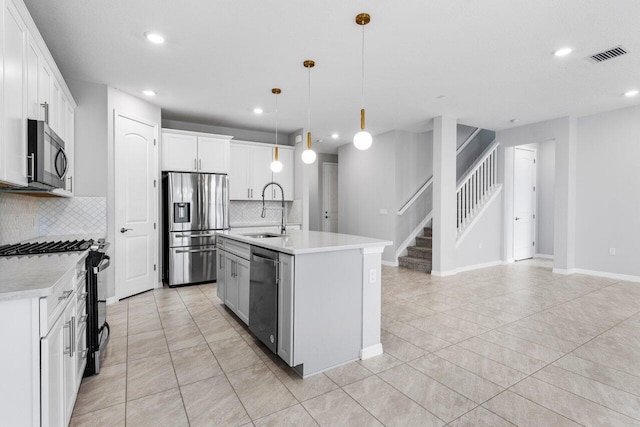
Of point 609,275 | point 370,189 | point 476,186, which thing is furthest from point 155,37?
point 609,275

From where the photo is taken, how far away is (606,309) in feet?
12.3

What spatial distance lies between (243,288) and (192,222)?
87.7 inches

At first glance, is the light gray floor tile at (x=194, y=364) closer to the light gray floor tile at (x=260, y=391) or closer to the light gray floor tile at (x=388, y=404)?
the light gray floor tile at (x=260, y=391)

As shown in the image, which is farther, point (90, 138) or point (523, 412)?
point (90, 138)

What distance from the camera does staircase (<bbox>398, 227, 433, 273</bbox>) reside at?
19.9 ft

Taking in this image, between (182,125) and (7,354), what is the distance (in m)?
5.25

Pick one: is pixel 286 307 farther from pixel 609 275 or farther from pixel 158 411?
pixel 609 275

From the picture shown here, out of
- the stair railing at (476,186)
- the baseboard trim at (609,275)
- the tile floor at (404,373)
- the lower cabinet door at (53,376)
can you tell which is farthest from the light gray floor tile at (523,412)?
the baseboard trim at (609,275)

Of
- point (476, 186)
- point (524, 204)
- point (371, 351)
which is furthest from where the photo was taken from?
point (524, 204)

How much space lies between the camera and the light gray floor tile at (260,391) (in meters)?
1.93

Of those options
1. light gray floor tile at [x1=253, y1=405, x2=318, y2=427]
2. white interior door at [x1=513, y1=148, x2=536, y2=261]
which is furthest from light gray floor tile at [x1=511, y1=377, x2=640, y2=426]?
white interior door at [x1=513, y1=148, x2=536, y2=261]

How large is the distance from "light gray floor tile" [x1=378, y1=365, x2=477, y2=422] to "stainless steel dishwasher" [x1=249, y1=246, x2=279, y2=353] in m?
0.90

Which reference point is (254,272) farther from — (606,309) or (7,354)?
(606,309)

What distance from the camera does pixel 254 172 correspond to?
5992 millimetres
